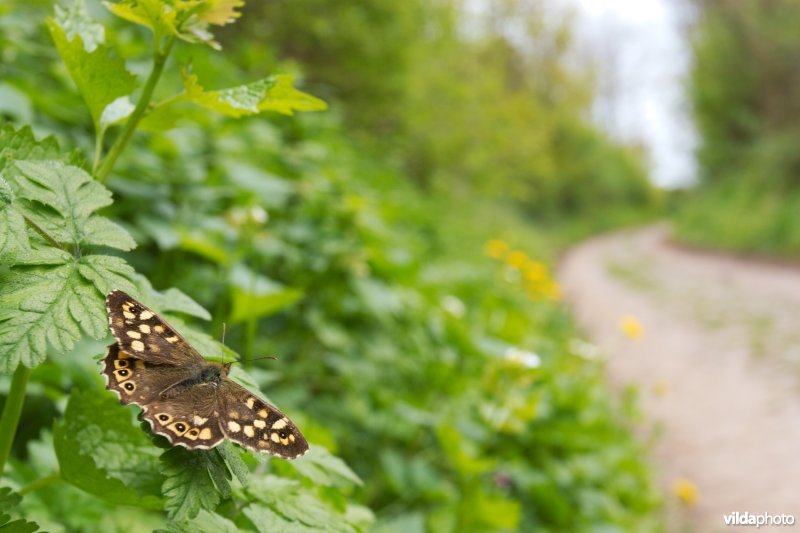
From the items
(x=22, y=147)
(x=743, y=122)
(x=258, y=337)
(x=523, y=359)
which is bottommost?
(x=22, y=147)

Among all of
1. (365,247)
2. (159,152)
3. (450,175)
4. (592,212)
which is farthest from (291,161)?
(592,212)

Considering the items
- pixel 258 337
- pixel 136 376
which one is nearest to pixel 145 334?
pixel 136 376

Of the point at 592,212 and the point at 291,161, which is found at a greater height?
the point at 592,212

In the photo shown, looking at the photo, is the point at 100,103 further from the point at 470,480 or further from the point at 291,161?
the point at 291,161

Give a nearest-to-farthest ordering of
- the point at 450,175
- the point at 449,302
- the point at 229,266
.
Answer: the point at 229,266
the point at 449,302
the point at 450,175

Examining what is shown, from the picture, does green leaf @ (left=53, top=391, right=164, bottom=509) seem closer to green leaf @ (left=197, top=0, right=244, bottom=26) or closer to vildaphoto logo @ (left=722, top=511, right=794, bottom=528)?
green leaf @ (left=197, top=0, right=244, bottom=26)

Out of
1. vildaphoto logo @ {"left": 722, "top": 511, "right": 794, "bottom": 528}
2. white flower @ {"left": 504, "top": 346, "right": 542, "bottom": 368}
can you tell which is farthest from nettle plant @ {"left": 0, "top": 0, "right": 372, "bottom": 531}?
vildaphoto logo @ {"left": 722, "top": 511, "right": 794, "bottom": 528}

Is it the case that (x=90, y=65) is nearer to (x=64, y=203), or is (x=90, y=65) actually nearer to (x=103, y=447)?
(x=64, y=203)

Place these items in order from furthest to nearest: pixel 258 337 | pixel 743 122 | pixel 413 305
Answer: pixel 743 122 → pixel 413 305 → pixel 258 337

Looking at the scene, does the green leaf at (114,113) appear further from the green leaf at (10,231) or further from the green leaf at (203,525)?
the green leaf at (203,525)
